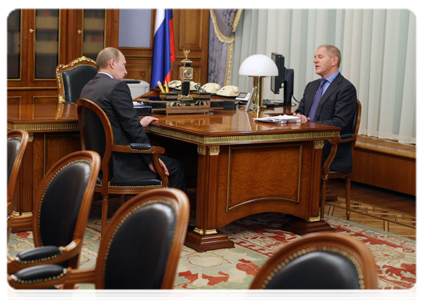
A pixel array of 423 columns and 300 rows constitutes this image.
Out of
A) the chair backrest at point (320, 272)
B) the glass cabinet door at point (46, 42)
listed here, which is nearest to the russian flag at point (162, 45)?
the glass cabinet door at point (46, 42)

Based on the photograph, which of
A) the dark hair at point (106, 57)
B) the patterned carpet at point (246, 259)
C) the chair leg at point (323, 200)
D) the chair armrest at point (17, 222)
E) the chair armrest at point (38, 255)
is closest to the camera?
the chair armrest at point (38, 255)

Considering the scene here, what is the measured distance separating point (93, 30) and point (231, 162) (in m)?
4.04

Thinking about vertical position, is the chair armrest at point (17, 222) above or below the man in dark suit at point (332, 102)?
below

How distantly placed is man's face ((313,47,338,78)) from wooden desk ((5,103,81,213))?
195 centimetres

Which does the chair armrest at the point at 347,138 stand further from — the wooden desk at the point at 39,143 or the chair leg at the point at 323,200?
the wooden desk at the point at 39,143

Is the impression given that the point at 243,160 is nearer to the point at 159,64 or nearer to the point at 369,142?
the point at 369,142

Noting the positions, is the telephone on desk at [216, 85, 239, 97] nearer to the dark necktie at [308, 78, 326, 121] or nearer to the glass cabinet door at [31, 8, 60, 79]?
the dark necktie at [308, 78, 326, 121]

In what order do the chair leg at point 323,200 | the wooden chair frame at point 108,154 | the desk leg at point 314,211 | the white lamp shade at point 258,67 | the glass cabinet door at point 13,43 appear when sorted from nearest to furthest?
the wooden chair frame at point 108,154 → the desk leg at point 314,211 → the chair leg at point 323,200 → the white lamp shade at point 258,67 → the glass cabinet door at point 13,43

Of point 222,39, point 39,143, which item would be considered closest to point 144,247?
point 39,143

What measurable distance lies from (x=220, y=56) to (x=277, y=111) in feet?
10.3

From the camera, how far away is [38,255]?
175 cm

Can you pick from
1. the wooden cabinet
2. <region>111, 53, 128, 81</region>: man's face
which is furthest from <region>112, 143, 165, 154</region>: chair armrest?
the wooden cabinet

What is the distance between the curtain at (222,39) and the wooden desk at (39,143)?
4.06 metres

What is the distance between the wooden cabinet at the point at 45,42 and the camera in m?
6.69
